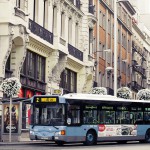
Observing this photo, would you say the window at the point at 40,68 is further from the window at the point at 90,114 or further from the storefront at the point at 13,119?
the window at the point at 90,114

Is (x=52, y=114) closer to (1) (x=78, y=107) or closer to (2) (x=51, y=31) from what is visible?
(1) (x=78, y=107)

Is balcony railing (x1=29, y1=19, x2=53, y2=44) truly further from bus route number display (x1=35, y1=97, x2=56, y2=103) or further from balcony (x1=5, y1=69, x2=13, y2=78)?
bus route number display (x1=35, y1=97, x2=56, y2=103)

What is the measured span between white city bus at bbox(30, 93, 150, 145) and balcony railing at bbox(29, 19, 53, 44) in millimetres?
8366

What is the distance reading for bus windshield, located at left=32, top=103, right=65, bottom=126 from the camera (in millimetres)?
26453

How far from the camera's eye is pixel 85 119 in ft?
90.7

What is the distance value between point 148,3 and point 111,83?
5645cm

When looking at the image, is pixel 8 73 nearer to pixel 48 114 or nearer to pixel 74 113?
pixel 48 114

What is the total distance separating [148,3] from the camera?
371 ft

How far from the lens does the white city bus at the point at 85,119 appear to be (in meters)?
26.5

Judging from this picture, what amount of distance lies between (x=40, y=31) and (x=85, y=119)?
10.5 metres

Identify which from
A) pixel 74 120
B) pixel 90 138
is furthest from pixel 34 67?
pixel 74 120

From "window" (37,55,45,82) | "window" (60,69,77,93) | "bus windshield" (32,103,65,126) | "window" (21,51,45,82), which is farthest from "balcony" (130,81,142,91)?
"bus windshield" (32,103,65,126)

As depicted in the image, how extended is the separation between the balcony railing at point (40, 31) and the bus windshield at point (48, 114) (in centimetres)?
882

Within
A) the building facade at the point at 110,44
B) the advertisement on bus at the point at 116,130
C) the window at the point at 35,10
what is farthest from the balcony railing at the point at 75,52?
the advertisement on bus at the point at 116,130
